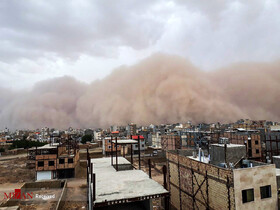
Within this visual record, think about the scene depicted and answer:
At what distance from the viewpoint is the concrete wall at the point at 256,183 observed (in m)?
9.03

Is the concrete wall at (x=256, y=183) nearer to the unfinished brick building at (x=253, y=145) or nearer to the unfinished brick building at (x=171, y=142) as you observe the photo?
the unfinished brick building at (x=253, y=145)

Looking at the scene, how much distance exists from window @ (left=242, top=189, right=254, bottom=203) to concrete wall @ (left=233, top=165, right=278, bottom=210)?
0.46 feet

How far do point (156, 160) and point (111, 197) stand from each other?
32.2 metres

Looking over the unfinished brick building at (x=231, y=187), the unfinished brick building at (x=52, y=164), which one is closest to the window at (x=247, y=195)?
the unfinished brick building at (x=231, y=187)

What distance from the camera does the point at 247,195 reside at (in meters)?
9.28

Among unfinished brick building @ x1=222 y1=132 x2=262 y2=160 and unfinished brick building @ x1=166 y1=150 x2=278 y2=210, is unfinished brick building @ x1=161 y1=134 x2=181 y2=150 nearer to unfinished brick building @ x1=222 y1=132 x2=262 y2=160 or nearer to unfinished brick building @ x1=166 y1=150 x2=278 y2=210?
unfinished brick building @ x1=222 y1=132 x2=262 y2=160

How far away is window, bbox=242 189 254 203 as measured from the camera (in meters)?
9.20

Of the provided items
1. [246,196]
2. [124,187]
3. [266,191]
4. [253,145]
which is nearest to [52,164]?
[124,187]

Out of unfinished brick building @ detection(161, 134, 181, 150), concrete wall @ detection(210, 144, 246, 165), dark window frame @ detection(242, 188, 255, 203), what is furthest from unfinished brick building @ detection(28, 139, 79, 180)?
dark window frame @ detection(242, 188, 255, 203)

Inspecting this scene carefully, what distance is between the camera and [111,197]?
6809mm

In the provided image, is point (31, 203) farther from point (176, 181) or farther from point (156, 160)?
point (156, 160)

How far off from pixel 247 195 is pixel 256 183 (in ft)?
2.40

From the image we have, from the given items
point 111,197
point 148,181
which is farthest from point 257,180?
point 111,197

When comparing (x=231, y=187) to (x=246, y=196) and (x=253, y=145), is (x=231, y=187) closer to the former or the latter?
(x=246, y=196)
